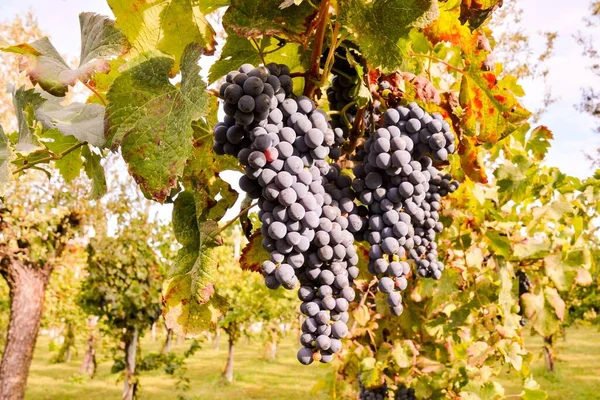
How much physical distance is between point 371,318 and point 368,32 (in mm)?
2547

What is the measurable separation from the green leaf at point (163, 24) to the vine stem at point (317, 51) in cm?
25

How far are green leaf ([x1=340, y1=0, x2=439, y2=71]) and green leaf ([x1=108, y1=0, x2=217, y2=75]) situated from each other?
0.37 metres

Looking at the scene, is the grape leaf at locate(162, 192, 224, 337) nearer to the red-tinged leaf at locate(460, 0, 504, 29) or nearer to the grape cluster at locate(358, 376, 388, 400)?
the red-tinged leaf at locate(460, 0, 504, 29)

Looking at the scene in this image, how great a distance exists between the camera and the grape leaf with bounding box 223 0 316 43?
1011 millimetres

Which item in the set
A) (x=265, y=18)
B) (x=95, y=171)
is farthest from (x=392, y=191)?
(x=95, y=171)

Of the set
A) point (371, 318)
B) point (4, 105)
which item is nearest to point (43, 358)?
point (4, 105)

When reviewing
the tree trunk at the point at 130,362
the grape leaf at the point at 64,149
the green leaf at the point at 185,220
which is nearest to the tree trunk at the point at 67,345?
the tree trunk at the point at 130,362

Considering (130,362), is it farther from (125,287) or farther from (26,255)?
(26,255)

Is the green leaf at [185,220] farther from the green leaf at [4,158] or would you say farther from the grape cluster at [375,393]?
the grape cluster at [375,393]

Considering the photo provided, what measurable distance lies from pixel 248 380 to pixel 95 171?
1653cm

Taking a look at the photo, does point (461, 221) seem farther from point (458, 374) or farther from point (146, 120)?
point (146, 120)

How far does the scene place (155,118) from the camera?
0.94 metres

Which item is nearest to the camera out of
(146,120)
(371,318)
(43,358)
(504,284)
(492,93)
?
(146,120)

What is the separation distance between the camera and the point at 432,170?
1.26 metres
